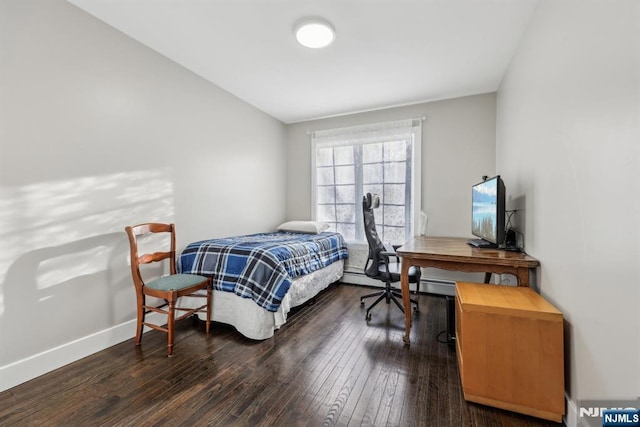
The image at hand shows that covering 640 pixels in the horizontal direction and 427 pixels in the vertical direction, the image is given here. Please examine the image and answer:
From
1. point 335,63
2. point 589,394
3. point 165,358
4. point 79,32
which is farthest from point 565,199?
point 79,32

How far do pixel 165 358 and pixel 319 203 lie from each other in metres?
2.97

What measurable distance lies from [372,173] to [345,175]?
1.42 feet

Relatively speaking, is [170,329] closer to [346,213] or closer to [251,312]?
[251,312]

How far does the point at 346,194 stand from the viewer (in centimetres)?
426

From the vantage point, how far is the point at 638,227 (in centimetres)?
95

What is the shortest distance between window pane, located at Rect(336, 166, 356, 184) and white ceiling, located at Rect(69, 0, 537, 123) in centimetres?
108

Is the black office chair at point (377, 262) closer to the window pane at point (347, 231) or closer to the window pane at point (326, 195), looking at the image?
the window pane at point (347, 231)

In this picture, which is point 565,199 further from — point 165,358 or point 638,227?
point 165,358

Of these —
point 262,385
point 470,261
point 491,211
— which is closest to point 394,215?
point 491,211

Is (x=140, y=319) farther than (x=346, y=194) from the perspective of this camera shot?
No

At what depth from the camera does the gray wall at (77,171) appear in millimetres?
1738

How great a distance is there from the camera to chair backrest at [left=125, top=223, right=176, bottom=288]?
2.19 meters

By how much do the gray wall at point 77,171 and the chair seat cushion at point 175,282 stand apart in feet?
1.19

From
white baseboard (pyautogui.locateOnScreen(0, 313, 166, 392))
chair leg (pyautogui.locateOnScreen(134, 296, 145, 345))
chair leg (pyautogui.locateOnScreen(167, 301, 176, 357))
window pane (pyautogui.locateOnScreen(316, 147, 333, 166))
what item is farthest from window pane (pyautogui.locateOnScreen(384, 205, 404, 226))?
white baseboard (pyautogui.locateOnScreen(0, 313, 166, 392))
